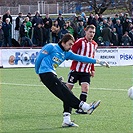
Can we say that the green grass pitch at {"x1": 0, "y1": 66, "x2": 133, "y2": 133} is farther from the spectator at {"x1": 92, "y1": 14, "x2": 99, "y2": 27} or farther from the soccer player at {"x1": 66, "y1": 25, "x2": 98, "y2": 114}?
the spectator at {"x1": 92, "y1": 14, "x2": 99, "y2": 27}

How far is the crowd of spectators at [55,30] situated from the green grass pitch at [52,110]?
10.4 meters

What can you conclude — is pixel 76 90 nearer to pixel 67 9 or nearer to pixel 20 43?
pixel 20 43

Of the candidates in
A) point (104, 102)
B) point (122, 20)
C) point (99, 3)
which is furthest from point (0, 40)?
point (99, 3)

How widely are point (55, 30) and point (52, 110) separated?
18642mm

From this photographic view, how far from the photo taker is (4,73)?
952 inches

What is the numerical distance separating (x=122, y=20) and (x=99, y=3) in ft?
61.5

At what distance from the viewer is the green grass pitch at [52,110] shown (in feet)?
33.9

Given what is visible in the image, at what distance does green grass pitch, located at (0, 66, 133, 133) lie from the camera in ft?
33.9

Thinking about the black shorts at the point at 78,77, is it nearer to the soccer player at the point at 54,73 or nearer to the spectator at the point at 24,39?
the soccer player at the point at 54,73

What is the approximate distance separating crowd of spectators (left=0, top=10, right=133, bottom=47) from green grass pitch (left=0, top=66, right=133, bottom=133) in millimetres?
10351

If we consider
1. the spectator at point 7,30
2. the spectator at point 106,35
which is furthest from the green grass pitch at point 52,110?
the spectator at point 106,35

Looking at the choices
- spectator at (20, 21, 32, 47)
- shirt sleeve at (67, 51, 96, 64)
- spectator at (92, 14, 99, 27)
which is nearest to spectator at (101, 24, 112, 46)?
spectator at (92, 14, 99, 27)

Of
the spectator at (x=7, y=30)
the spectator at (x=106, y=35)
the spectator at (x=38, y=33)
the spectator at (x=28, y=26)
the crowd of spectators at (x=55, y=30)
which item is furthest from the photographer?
the spectator at (x=106, y=35)

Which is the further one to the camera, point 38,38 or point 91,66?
point 38,38
